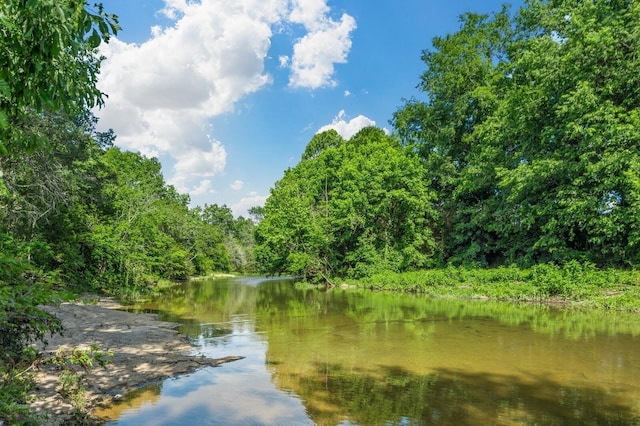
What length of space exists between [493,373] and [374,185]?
89.0 ft

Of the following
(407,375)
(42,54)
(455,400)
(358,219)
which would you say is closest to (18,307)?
(42,54)

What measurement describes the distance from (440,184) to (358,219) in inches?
296

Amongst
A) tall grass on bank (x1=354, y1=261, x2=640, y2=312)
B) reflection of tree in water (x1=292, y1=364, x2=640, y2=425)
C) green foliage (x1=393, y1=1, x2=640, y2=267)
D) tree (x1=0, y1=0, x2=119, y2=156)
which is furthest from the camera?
green foliage (x1=393, y1=1, x2=640, y2=267)

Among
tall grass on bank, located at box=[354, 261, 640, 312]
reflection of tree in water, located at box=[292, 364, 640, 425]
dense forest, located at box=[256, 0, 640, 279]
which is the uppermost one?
dense forest, located at box=[256, 0, 640, 279]

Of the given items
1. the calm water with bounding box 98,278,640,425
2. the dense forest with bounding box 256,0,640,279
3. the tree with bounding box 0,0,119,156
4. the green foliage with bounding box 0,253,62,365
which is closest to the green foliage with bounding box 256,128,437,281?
the dense forest with bounding box 256,0,640,279

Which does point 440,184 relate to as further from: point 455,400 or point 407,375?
point 455,400

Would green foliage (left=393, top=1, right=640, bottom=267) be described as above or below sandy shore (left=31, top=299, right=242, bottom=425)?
above

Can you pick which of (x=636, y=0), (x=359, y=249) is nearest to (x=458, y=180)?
(x=359, y=249)

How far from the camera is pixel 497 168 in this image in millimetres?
26656

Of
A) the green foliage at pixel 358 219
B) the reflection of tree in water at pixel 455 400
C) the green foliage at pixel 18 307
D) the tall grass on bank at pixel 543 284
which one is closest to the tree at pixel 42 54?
the green foliage at pixel 18 307

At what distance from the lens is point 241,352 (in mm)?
11711

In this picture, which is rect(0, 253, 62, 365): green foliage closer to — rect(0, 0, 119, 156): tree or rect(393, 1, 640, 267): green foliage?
rect(0, 0, 119, 156): tree

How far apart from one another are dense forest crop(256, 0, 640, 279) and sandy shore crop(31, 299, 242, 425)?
2087 centimetres

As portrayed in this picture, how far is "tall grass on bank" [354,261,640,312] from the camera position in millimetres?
20219
